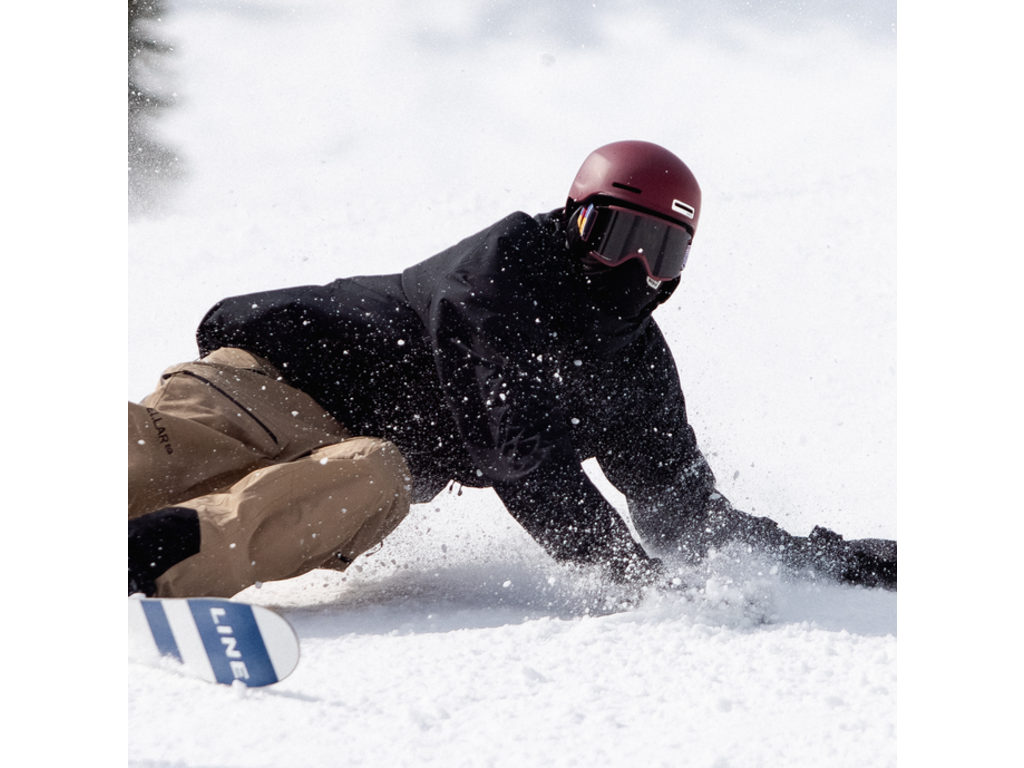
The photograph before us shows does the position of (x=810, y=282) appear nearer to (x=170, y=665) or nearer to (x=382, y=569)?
(x=382, y=569)

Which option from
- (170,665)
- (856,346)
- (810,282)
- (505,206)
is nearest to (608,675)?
(170,665)

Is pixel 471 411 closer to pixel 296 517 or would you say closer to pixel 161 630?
pixel 296 517

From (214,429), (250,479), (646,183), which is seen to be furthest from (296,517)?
(646,183)

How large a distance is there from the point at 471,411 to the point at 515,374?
0.15 m

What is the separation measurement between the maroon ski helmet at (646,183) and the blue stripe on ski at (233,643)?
4.43 feet

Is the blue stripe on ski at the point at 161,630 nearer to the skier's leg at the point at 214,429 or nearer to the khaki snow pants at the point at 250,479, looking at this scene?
the khaki snow pants at the point at 250,479

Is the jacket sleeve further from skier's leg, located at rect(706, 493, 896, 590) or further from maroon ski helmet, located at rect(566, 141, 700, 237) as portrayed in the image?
maroon ski helmet, located at rect(566, 141, 700, 237)

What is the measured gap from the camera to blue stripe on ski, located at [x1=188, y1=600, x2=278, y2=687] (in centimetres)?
136

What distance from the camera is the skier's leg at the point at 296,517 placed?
1684mm

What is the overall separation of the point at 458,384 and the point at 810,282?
4810 mm

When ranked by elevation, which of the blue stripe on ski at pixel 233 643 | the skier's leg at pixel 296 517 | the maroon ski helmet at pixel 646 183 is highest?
the maroon ski helmet at pixel 646 183

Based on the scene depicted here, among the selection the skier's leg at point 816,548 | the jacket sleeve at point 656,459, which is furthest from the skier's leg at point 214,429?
the skier's leg at point 816,548

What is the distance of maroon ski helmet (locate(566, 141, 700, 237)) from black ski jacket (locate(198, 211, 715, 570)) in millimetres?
155

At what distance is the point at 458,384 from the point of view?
2.02 m
